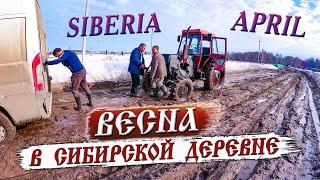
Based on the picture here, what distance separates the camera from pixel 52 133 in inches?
254

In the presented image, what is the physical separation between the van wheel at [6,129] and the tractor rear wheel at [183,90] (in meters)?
5.26

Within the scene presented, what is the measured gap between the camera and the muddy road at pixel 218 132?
470cm

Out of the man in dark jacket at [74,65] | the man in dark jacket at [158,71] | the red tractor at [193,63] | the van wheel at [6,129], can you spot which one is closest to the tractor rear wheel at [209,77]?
the red tractor at [193,63]

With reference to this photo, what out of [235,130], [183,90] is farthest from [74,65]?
[235,130]

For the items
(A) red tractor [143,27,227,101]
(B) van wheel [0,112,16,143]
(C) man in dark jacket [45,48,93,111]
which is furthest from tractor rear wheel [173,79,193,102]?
(B) van wheel [0,112,16,143]

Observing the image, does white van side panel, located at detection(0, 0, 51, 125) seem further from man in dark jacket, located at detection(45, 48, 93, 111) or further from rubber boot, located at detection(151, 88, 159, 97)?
rubber boot, located at detection(151, 88, 159, 97)

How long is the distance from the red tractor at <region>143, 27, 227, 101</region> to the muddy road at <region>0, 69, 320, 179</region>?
1.57ft

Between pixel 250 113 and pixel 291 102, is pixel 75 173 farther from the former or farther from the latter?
pixel 291 102

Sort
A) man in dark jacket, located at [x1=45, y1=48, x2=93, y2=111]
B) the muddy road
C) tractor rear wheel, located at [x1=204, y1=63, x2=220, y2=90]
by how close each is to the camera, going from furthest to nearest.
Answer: tractor rear wheel, located at [x1=204, y1=63, x2=220, y2=90]
man in dark jacket, located at [x1=45, y1=48, x2=93, y2=111]
the muddy road

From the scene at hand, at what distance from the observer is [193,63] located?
1188cm

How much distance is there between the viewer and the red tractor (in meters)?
10.7

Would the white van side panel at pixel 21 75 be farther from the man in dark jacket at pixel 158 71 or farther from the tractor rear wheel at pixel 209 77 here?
the tractor rear wheel at pixel 209 77

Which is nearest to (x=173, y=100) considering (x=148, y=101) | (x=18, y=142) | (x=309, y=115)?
(x=148, y=101)

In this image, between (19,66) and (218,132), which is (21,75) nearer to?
(19,66)
